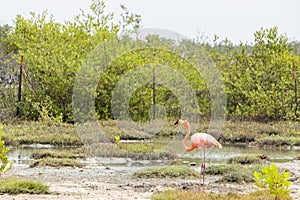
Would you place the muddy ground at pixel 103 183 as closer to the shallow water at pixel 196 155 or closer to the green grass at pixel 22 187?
the green grass at pixel 22 187

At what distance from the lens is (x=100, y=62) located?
2548 centimetres

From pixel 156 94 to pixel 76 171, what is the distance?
13.2 m

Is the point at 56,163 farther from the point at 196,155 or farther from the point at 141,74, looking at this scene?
the point at 141,74

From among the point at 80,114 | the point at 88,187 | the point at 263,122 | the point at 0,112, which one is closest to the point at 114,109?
the point at 80,114

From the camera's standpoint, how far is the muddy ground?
9.08 m

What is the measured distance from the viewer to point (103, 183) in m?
10.6

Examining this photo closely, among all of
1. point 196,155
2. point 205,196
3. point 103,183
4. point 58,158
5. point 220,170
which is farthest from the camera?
point 196,155

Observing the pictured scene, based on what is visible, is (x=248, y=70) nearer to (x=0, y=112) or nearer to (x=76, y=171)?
(x=0, y=112)

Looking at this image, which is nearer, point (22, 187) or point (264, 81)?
point (22, 187)

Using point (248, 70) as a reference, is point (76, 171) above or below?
below

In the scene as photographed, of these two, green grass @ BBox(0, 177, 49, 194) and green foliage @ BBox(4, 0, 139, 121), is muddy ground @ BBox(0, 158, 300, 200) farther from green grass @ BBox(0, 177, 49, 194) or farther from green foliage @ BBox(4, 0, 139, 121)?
green foliage @ BBox(4, 0, 139, 121)

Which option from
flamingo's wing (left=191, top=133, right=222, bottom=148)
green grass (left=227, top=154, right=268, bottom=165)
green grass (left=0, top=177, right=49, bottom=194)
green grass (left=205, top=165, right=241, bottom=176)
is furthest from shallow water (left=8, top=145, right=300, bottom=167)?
green grass (left=0, top=177, right=49, bottom=194)

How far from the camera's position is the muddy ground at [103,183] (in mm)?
9078

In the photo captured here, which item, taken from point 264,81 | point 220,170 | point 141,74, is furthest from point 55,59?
point 220,170
